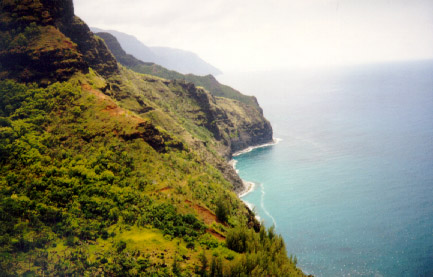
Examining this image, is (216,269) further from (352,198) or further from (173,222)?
(352,198)

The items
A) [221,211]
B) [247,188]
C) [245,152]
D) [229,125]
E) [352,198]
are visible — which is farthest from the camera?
[229,125]

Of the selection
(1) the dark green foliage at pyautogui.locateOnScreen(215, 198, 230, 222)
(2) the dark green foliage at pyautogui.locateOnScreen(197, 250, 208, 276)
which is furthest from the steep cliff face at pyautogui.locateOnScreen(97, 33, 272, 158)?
(2) the dark green foliage at pyautogui.locateOnScreen(197, 250, 208, 276)

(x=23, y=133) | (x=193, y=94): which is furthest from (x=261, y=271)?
(x=193, y=94)

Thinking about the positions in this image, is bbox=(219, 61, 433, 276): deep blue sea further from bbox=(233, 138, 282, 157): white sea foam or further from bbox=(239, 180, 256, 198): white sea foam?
bbox=(233, 138, 282, 157): white sea foam

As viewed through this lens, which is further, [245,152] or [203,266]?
[245,152]

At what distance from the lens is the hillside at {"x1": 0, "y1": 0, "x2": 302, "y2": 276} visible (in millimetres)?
36250

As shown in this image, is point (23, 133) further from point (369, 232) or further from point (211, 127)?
point (211, 127)

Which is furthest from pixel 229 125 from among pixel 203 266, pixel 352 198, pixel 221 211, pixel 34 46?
pixel 203 266

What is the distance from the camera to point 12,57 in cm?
6325

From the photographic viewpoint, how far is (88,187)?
4894cm

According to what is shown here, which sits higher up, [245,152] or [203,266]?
[245,152]

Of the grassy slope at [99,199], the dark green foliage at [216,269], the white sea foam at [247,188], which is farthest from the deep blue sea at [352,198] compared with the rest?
the dark green foliage at [216,269]

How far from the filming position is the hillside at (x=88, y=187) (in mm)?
36250

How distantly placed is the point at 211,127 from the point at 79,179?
116723 millimetres
